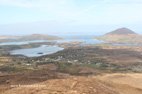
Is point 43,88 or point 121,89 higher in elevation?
point 43,88

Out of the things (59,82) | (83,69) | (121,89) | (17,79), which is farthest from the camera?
(83,69)

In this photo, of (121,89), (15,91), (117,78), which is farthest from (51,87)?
(117,78)

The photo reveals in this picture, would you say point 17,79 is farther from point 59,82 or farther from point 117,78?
point 117,78

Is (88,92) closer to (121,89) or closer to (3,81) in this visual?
(121,89)

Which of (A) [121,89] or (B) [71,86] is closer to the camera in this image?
(B) [71,86]

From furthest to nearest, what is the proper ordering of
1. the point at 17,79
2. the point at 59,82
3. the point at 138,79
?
the point at 138,79
the point at 17,79
the point at 59,82

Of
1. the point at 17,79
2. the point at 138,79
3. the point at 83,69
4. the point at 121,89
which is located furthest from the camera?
the point at 83,69

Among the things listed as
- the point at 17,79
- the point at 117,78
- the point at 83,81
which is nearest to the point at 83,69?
the point at 117,78

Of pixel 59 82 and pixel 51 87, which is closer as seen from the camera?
pixel 51 87

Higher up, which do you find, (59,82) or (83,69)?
(59,82)
